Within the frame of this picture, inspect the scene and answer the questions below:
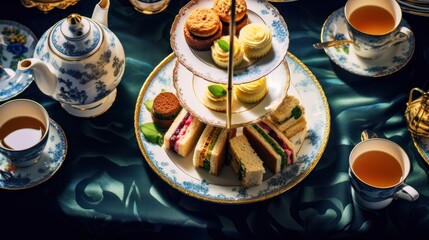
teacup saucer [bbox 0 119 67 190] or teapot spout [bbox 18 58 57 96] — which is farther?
teacup saucer [bbox 0 119 67 190]

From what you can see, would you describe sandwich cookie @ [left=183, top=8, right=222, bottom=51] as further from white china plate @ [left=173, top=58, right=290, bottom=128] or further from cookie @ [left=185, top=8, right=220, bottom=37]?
white china plate @ [left=173, top=58, right=290, bottom=128]

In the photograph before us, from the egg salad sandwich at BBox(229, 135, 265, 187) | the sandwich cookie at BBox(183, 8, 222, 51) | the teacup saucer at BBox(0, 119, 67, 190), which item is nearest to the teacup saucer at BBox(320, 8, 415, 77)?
the egg salad sandwich at BBox(229, 135, 265, 187)

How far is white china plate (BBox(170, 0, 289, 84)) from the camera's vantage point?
146cm

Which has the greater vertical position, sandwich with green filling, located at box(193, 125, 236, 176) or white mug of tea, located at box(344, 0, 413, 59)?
white mug of tea, located at box(344, 0, 413, 59)

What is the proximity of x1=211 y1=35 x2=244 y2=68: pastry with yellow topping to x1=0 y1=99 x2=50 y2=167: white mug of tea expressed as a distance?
496 mm

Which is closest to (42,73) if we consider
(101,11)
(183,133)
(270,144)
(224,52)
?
(101,11)

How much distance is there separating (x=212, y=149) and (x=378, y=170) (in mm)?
404

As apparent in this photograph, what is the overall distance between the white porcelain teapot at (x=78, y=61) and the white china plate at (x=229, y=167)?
0.14 meters

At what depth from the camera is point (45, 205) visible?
1.71 m

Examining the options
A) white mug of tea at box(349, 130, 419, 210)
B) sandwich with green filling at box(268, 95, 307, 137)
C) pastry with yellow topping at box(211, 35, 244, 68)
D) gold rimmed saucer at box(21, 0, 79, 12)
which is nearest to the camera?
pastry with yellow topping at box(211, 35, 244, 68)

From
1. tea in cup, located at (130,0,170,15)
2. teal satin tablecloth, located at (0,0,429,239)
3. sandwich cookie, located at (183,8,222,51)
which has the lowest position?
teal satin tablecloth, located at (0,0,429,239)

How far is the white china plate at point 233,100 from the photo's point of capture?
164cm

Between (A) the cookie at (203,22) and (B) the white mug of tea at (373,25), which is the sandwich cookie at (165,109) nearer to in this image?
(A) the cookie at (203,22)

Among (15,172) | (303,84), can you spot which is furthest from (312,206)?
(15,172)
